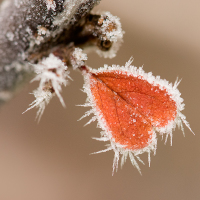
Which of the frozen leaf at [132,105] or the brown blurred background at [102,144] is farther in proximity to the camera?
the brown blurred background at [102,144]

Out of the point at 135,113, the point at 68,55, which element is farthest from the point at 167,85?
the point at 68,55

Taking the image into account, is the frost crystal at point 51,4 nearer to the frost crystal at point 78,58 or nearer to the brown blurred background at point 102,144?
the frost crystal at point 78,58

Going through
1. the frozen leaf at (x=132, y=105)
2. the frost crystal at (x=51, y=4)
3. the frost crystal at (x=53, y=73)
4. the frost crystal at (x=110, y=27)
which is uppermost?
the frost crystal at (x=110, y=27)

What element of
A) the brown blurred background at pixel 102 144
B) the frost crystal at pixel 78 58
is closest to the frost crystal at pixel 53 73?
the frost crystal at pixel 78 58

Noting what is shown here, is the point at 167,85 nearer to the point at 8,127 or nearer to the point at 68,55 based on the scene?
the point at 68,55

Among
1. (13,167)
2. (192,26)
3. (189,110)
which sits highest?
(192,26)

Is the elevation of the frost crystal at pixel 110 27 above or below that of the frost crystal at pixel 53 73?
above
